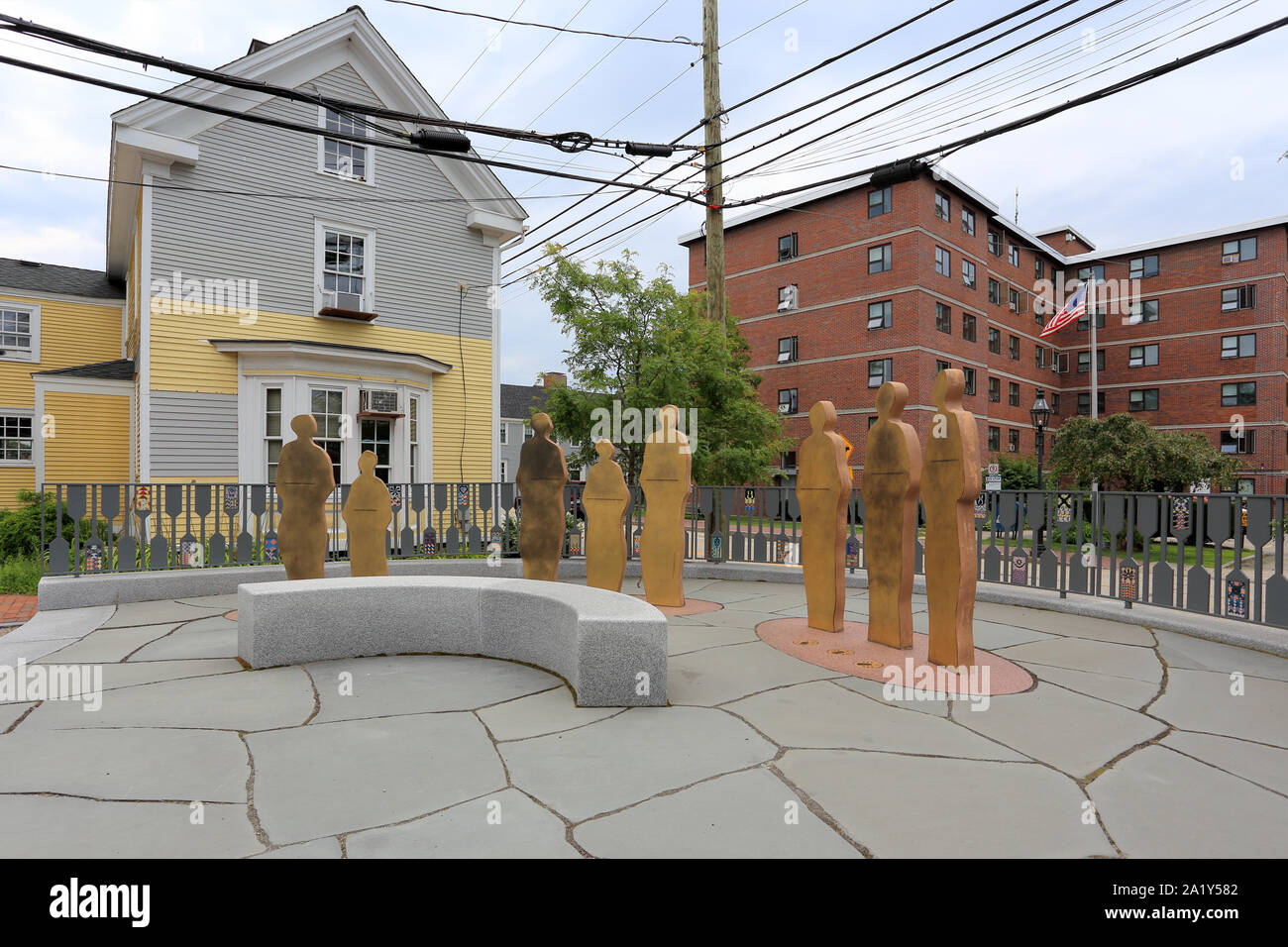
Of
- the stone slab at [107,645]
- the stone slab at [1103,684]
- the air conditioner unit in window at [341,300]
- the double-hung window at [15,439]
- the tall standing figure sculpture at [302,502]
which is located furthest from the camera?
the double-hung window at [15,439]

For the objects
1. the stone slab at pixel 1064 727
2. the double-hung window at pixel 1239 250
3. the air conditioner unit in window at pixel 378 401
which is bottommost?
the stone slab at pixel 1064 727

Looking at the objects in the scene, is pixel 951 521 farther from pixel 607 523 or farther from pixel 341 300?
pixel 341 300

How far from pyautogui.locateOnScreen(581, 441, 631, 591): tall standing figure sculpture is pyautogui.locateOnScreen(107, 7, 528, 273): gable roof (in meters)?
9.71

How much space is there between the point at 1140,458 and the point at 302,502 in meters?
25.0

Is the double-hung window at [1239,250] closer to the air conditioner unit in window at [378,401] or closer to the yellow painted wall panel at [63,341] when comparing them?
the air conditioner unit in window at [378,401]

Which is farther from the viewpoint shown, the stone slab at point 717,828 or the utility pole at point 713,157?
the utility pole at point 713,157

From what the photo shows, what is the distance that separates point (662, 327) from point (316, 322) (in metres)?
7.03

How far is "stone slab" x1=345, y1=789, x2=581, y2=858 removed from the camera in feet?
8.91

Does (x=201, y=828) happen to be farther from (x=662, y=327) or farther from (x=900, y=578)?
(x=662, y=327)

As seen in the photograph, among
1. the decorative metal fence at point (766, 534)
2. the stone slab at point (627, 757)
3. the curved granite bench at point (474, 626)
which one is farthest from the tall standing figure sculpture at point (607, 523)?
the stone slab at point (627, 757)

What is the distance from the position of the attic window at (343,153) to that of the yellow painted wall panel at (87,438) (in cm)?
809

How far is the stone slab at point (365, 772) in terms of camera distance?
119 inches

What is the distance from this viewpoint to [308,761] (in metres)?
3.61

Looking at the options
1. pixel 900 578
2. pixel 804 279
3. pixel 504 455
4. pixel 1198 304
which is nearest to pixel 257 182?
pixel 900 578
